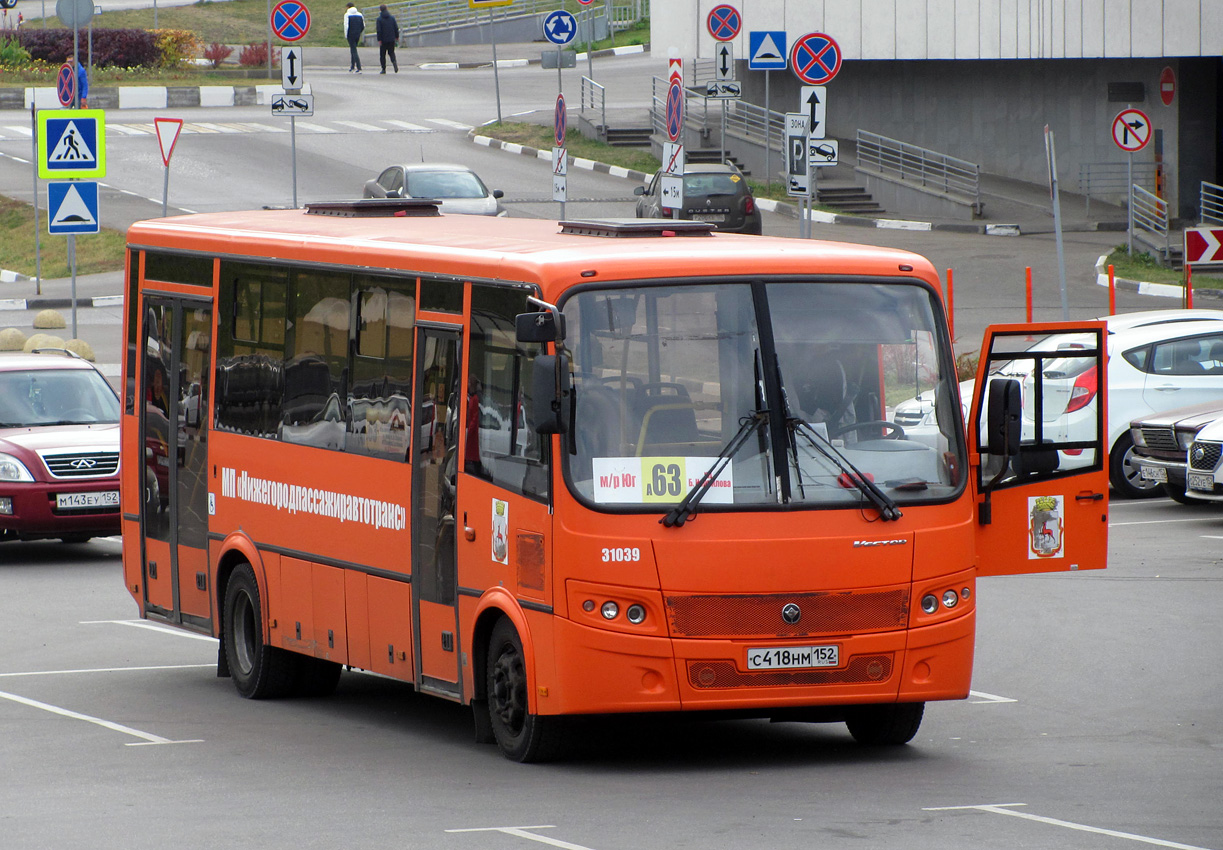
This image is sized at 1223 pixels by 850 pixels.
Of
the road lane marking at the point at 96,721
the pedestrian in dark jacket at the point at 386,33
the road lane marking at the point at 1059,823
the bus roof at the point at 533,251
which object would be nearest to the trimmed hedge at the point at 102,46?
the pedestrian in dark jacket at the point at 386,33

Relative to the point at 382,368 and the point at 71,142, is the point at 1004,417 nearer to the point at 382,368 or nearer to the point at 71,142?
the point at 382,368

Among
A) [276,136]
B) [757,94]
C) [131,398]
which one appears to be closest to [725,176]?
[757,94]

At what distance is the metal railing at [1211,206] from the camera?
3672 cm

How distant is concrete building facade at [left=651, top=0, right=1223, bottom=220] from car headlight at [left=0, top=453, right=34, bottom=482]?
78.8ft

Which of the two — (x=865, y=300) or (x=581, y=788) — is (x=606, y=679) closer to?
(x=581, y=788)

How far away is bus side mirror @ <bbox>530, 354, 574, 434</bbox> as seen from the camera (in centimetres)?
859

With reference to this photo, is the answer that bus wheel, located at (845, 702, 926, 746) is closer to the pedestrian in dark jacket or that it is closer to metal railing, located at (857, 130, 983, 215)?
metal railing, located at (857, 130, 983, 215)

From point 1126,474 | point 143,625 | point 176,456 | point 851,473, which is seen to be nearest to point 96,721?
point 176,456

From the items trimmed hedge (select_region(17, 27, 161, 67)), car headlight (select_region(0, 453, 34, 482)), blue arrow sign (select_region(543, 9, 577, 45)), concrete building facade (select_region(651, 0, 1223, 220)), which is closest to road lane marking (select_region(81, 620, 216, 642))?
car headlight (select_region(0, 453, 34, 482))

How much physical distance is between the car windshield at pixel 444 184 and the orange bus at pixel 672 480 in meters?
24.7

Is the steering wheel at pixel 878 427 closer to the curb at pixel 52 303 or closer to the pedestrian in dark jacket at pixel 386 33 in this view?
the curb at pixel 52 303

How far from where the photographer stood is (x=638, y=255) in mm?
9125

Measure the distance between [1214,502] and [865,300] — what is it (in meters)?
11.8

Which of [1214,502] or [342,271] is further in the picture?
[1214,502]
